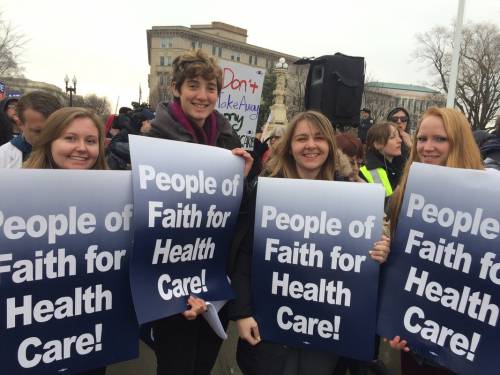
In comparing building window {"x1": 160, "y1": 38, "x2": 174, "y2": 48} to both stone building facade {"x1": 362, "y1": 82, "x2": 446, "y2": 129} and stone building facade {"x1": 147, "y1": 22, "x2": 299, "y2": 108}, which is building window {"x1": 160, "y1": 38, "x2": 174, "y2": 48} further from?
stone building facade {"x1": 362, "y1": 82, "x2": 446, "y2": 129}

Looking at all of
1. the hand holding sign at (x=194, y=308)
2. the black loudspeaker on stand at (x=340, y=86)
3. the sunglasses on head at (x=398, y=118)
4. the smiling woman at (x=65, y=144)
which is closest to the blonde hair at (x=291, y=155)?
the hand holding sign at (x=194, y=308)

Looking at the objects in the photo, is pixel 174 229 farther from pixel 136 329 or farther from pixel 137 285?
pixel 136 329

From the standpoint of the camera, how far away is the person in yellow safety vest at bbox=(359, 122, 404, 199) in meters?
3.94

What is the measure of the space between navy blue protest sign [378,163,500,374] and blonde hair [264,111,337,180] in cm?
46

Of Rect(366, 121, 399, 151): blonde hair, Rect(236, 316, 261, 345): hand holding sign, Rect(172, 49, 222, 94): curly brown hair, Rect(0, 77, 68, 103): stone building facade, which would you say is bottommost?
Rect(236, 316, 261, 345): hand holding sign

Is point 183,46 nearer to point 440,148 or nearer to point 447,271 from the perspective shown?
point 440,148

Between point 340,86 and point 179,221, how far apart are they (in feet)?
13.3

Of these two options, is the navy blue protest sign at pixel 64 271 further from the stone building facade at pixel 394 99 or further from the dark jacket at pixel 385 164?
the stone building facade at pixel 394 99

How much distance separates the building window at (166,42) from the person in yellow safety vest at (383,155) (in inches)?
2933

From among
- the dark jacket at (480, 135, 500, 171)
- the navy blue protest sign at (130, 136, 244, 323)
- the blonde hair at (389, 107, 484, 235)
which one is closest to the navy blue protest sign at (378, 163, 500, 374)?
the blonde hair at (389, 107, 484, 235)

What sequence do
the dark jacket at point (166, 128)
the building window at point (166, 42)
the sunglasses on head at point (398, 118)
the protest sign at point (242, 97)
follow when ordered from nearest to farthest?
the dark jacket at point (166, 128) < the protest sign at point (242, 97) < the sunglasses on head at point (398, 118) < the building window at point (166, 42)

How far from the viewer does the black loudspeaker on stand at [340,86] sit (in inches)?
206

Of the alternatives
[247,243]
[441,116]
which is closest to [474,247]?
[441,116]

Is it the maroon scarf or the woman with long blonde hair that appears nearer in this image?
the woman with long blonde hair
